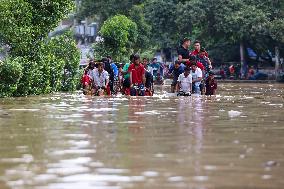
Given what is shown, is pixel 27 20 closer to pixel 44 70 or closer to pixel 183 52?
pixel 44 70

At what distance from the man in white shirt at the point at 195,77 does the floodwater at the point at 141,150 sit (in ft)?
31.0

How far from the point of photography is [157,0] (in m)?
62.7

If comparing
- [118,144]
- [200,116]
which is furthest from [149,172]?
[200,116]

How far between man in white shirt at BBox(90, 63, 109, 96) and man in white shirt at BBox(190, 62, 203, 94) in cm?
314

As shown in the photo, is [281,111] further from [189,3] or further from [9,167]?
[189,3]

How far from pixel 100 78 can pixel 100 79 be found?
45 millimetres

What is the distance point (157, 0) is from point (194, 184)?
185ft

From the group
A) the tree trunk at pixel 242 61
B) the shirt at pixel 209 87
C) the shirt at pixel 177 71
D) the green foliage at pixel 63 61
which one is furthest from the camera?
the tree trunk at pixel 242 61

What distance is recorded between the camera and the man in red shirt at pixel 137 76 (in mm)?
24516

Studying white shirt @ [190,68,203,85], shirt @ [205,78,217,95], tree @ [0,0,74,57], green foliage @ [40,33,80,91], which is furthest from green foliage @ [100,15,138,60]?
white shirt @ [190,68,203,85]

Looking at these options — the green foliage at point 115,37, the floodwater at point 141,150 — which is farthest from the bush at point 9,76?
the green foliage at point 115,37

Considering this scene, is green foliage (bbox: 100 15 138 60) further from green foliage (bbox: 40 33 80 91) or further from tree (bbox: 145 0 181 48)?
tree (bbox: 145 0 181 48)

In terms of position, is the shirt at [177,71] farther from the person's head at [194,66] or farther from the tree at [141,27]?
the tree at [141,27]

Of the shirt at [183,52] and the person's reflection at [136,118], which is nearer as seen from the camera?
the person's reflection at [136,118]
